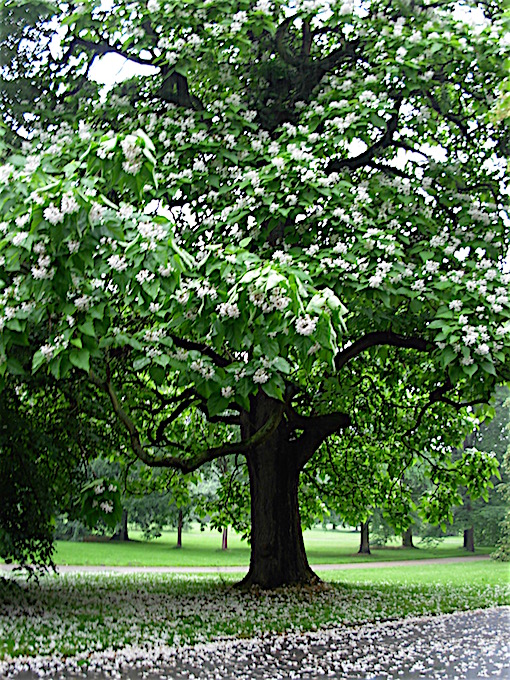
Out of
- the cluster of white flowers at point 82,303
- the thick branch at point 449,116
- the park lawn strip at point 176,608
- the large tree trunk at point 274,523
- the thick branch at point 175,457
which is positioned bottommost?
the park lawn strip at point 176,608

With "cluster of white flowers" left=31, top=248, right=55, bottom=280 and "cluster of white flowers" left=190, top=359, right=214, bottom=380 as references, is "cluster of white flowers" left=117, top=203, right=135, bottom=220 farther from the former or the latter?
"cluster of white flowers" left=190, top=359, right=214, bottom=380

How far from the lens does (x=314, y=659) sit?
5867 mm

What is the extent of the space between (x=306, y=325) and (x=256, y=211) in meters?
2.40

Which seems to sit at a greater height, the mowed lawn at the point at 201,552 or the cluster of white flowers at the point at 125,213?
the cluster of white flowers at the point at 125,213

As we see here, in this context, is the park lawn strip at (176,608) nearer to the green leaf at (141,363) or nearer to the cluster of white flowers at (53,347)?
the green leaf at (141,363)

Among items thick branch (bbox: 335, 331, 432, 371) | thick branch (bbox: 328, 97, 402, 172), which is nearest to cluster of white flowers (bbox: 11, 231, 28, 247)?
thick branch (bbox: 335, 331, 432, 371)

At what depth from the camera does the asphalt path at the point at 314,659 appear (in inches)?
209

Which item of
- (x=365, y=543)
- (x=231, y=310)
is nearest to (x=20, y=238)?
(x=231, y=310)

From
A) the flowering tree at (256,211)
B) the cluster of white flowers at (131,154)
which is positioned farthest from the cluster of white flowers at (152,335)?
the cluster of white flowers at (131,154)

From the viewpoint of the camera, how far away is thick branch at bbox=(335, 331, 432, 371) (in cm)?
758

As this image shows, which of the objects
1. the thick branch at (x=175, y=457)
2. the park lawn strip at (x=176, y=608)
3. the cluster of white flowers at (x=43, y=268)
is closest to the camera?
the cluster of white flowers at (x=43, y=268)

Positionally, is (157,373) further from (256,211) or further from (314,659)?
(314,659)

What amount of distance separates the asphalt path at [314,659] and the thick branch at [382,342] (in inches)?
120

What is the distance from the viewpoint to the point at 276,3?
695 cm
